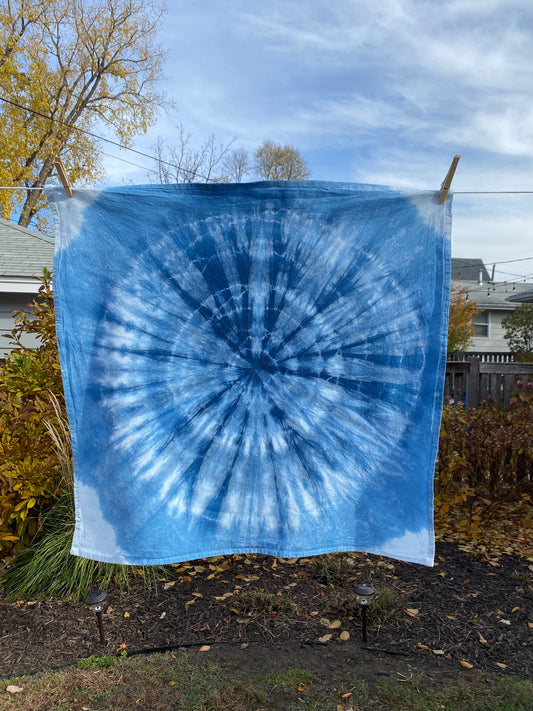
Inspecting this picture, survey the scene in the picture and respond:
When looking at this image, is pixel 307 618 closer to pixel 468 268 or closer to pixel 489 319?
pixel 489 319

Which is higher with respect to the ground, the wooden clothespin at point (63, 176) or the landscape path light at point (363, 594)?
the wooden clothespin at point (63, 176)

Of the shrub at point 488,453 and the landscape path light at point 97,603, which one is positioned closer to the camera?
the landscape path light at point 97,603

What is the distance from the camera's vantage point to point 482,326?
22.9 m

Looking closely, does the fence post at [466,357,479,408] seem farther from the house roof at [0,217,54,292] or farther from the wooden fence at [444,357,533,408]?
the house roof at [0,217,54,292]

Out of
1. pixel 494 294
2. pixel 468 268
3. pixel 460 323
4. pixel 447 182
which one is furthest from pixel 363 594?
pixel 468 268

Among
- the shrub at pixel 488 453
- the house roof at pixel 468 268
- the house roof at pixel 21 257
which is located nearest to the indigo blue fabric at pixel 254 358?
the shrub at pixel 488 453

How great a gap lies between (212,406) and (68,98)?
16809 millimetres

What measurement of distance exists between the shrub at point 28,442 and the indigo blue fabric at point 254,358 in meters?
1.19

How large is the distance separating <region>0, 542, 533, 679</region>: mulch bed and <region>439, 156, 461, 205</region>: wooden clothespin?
6.76 feet

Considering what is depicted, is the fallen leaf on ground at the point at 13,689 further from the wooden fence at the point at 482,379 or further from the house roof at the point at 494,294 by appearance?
the house roof at the point at 494,294

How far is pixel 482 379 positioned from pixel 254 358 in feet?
11.5

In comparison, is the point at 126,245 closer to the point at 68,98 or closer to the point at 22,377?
the point at 22,377

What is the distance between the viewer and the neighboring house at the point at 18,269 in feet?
23.8

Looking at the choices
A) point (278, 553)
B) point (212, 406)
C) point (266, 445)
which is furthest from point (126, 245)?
point (278, 553)
